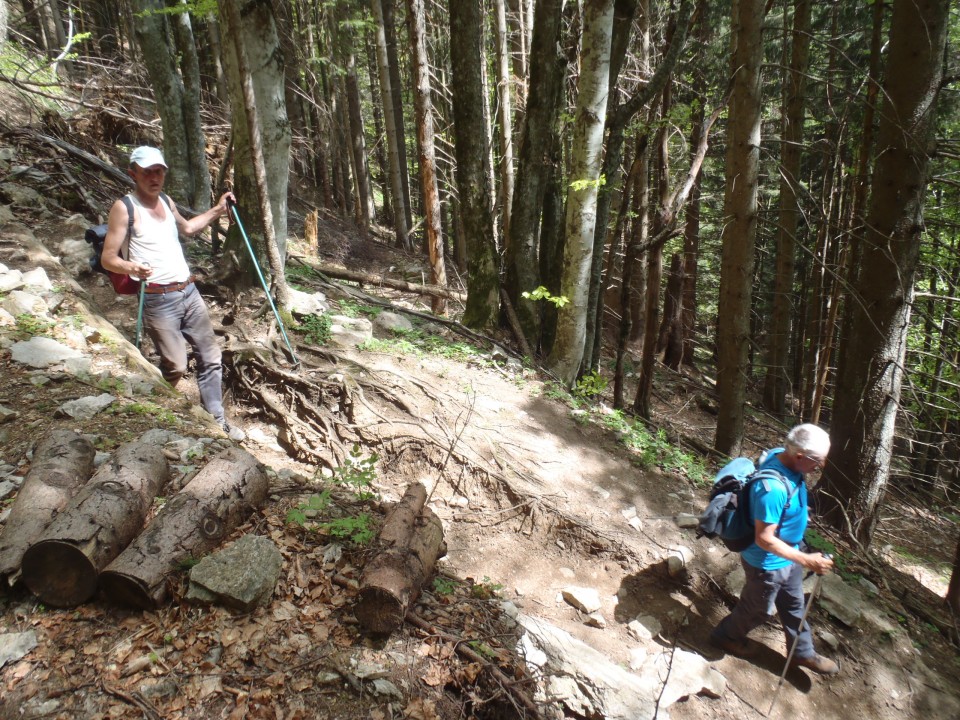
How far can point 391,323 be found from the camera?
310 inches

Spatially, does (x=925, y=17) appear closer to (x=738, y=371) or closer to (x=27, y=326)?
(x=738, y=371)

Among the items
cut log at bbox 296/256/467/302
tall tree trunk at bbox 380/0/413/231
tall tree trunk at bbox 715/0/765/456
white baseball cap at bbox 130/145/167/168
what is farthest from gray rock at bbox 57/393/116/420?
tall tree trunk at bbox 380/0/413/231

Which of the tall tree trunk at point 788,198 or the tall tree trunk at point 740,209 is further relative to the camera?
the tall tree trunk at point 788,198

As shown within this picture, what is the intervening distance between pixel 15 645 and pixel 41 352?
311 cm

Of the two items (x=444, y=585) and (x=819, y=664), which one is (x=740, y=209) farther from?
(x=444, y=585)

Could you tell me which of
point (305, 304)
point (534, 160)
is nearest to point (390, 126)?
point (534, 160)

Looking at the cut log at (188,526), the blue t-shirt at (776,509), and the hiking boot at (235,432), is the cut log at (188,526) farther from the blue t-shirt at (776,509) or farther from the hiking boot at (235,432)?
the blue t-shirt at (776,509)

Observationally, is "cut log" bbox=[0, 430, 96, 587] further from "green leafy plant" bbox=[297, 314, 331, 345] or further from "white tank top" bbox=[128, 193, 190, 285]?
"green leafy plant" bbox=[297, 314, 331, 345]

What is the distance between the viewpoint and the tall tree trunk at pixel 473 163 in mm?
7270

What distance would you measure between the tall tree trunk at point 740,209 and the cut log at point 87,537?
6015mm

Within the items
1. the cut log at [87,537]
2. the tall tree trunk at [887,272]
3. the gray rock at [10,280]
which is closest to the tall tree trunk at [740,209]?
the tall tree trunk at [887,272]

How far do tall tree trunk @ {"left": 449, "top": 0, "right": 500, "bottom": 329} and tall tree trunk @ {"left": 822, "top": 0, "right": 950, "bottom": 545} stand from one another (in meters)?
4.64

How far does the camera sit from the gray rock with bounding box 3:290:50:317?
4.86 m

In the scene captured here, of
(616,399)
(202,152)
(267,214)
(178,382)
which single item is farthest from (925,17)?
(202,152)
